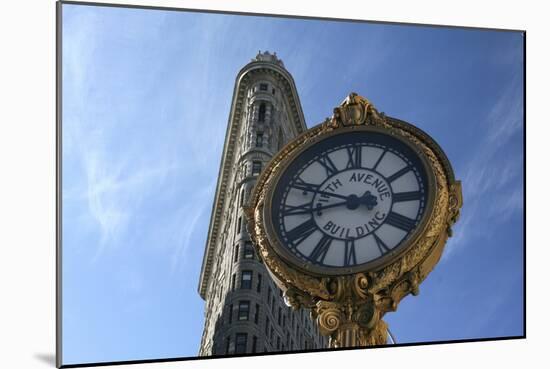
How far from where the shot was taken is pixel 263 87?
51656 mm

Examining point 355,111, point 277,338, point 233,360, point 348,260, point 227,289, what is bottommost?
point 233,360

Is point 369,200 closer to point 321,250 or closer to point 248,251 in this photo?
point 321,250

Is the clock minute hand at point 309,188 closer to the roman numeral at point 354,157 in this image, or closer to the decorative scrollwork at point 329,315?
the roman numeral at point 354,157

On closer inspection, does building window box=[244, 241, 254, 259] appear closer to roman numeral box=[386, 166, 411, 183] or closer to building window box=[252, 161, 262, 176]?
building window box=[252, 161, 262, 176]

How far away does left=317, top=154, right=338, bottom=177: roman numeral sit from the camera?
1104 centimetres

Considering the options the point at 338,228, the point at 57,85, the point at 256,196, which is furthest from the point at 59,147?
the point at 338,228

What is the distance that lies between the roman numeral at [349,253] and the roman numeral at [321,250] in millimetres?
183

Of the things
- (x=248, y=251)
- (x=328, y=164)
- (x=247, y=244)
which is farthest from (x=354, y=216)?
(x=247, y=244)

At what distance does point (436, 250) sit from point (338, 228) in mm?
1014

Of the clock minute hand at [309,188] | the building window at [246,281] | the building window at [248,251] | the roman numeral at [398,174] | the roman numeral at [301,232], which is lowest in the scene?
the roman numeral at [301,232]

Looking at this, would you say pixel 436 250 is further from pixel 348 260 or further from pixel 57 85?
pixel 57 85

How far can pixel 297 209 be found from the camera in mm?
10797

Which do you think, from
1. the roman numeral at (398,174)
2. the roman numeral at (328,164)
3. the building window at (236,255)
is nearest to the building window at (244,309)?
the building window at (236,255)

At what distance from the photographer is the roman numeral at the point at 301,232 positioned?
1057cm
